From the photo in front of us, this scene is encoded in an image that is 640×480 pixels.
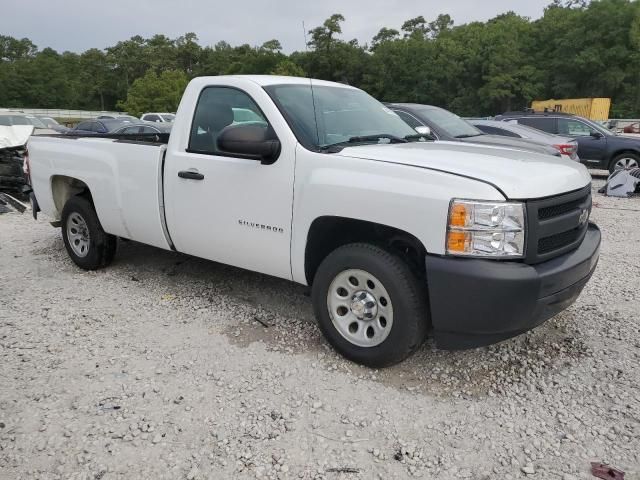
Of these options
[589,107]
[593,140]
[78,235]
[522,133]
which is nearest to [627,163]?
[593,140]

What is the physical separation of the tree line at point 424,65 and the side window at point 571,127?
20465 millimetres

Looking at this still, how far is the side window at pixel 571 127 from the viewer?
13406 mm

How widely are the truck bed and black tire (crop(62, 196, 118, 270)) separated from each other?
0.19 meters

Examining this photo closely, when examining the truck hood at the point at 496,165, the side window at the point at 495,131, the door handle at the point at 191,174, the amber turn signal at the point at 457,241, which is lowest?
the amber turn signal at the point at 457,241

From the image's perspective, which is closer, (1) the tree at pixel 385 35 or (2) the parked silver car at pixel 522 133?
(2) the parked silver car at pixel 522 133

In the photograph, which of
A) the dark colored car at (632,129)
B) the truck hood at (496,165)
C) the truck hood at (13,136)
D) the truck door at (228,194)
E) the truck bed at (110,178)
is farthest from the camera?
the dark colored car at (632,129)

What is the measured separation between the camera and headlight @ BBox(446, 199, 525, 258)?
2797 mm

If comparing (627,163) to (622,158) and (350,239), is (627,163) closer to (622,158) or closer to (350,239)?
(622,158)

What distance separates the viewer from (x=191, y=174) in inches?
160

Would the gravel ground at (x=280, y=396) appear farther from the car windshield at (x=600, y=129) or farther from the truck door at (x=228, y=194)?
the car windshield at (x=600, y=129)

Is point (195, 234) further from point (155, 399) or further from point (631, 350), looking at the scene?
point (631, 350)

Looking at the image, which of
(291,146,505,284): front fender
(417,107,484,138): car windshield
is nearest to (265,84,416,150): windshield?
(291,146,505,284): front fender

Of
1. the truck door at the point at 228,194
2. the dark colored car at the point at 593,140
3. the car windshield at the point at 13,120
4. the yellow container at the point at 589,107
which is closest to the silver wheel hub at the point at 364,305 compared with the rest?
the truck door at the point at 228,194

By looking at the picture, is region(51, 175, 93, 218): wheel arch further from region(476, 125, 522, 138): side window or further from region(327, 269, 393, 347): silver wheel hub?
region(476, 125, 522, 138): side window
